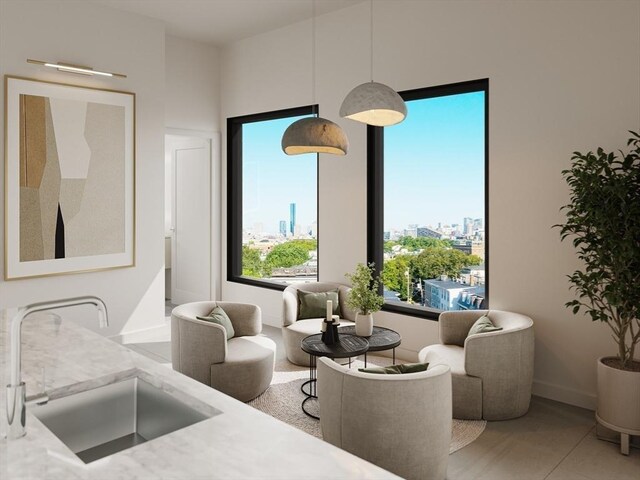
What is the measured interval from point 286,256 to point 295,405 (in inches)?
101

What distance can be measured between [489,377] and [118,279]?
356 cm

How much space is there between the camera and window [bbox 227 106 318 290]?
5.55 metres

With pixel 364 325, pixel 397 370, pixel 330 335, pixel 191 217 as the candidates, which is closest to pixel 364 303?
pixel 364 325

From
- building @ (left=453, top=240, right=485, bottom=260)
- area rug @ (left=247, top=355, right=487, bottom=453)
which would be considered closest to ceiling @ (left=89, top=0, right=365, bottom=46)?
building @ (left=453, top=240, right=485, bottom=260)

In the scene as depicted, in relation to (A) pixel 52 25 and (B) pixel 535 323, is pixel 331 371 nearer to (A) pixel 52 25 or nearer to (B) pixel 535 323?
(B) pixel 535 323

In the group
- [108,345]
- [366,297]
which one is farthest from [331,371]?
[366,297]

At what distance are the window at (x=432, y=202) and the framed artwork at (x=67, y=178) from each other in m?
2.39

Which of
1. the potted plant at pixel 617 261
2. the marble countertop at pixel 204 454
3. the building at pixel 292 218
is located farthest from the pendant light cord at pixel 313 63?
the marble countertop at pixel 204 454

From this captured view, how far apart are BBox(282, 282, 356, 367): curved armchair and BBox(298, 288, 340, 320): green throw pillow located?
35 mm

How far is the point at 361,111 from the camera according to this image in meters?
2.99

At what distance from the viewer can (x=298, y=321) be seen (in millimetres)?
4512

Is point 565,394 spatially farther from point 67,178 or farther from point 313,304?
point 67,178

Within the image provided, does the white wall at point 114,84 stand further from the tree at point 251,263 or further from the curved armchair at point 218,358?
the curved armchair at point 218,358

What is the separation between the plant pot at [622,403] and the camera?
9.19 ft
